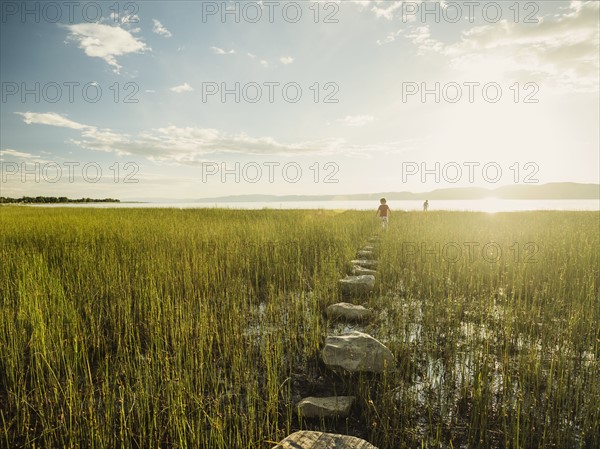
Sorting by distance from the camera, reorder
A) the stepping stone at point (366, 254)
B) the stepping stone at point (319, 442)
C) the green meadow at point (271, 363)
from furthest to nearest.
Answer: the stepping stone at point (366, 254), the green meadow at point (271, 363), the stepping stone at point (319, 442)

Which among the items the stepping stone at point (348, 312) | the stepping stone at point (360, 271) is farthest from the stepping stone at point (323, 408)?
the stepping stone at point (360, 271)

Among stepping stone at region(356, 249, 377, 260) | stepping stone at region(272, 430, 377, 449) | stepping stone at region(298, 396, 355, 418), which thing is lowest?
stepping stone at region(298, 396, 355, 418)

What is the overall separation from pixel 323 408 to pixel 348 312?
2.23m

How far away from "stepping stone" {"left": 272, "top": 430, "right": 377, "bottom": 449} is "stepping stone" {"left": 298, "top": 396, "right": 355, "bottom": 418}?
0.55 meters

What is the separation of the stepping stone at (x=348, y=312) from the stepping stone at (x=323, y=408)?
2.05 meters

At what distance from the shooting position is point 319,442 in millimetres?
1961

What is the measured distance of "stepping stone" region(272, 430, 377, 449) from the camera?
191cm

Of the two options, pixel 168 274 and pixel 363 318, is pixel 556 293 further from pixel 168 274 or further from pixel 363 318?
pixel 168 274

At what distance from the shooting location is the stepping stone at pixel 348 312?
4.71 metres

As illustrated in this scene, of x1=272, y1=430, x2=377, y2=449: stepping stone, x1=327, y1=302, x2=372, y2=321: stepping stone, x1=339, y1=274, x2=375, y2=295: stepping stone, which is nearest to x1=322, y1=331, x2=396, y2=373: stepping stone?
x1=272, y1=430, x2=377, y2=449: stepping stone

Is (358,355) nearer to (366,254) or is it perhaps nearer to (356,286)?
A: (356,286)

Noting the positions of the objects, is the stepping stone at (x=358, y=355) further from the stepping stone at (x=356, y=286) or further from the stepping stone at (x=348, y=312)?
the stepping stone at (x=356, y=286)

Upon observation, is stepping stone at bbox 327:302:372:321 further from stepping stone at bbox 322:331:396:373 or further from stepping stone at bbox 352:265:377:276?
stepping stone at bbox 352:265:377:276

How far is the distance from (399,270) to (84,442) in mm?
6463
